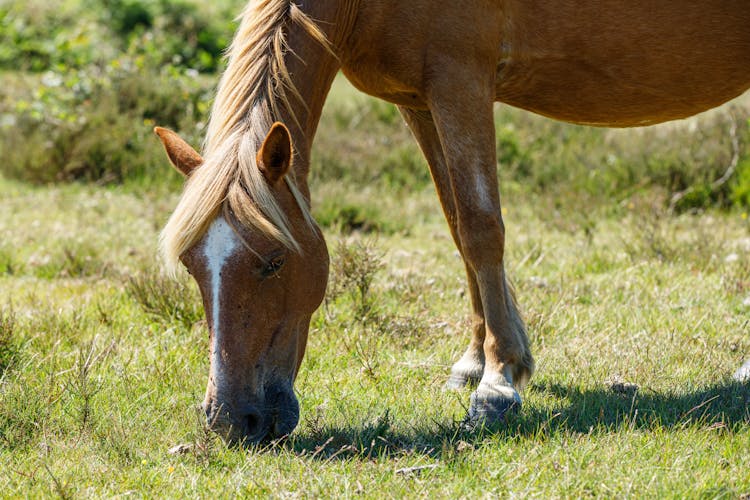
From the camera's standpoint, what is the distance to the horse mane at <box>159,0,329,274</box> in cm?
310

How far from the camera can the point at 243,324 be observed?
3.12 meters

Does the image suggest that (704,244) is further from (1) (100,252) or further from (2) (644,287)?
(1) (100,252)

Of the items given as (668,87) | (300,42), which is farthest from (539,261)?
(300,42)

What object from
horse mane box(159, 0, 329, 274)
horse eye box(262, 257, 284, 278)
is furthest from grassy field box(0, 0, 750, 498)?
horse mane box(159, 0, 329, 274)

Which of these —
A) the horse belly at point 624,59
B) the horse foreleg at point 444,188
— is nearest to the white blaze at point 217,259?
the horse foreleg at point 444,188

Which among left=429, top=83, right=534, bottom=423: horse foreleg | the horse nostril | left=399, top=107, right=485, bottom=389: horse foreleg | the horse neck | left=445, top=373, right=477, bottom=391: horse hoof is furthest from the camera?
left=399, top=107, right=485, bottom=389: horse foreleg

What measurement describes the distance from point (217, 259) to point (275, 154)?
1.44ft

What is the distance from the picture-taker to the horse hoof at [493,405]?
141 inches

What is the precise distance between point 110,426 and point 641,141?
22.4ft

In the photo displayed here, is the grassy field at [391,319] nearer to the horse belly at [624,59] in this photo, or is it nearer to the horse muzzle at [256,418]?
the horse muzzle at [256,418]

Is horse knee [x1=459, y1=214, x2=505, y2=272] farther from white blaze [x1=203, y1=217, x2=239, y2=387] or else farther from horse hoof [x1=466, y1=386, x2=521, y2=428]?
white blaze [x1=203, y1=217, x2=239, y2=387]

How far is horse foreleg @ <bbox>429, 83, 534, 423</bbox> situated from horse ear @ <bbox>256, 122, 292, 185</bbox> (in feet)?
2.82

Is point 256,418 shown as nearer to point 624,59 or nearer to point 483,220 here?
point 483,220

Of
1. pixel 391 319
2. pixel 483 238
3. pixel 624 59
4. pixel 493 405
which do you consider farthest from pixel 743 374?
pixel 391 319
